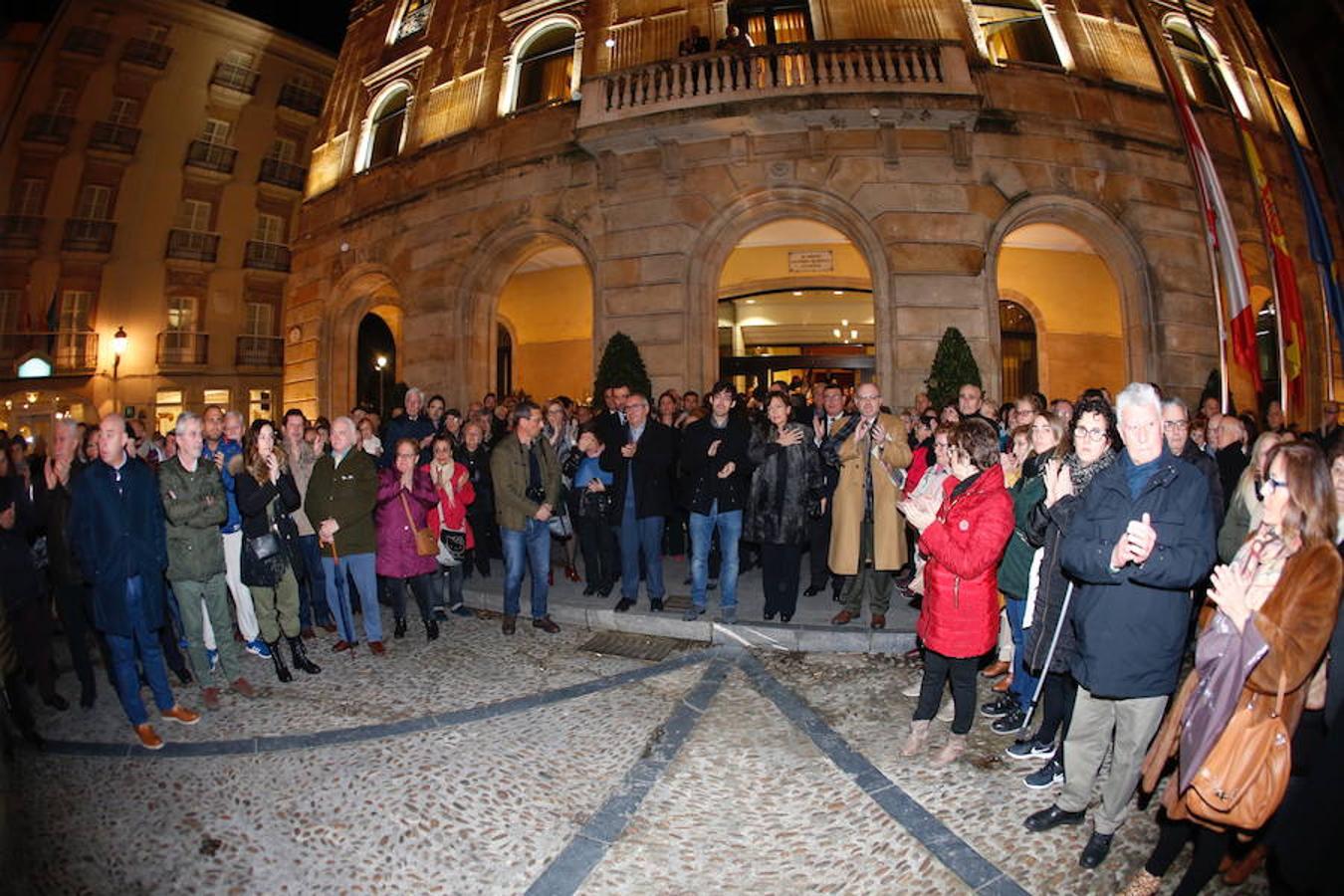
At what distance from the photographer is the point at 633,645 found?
6.17 m

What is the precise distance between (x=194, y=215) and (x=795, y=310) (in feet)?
84.5

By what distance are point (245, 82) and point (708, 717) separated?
115 ft

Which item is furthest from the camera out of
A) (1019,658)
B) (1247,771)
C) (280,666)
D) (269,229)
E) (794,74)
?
(269,229)

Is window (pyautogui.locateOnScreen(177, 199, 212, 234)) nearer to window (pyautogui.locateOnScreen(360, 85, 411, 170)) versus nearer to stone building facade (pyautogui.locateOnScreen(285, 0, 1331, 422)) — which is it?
window (pyautogui.locateOnScreen(360, 85, 411, 170))

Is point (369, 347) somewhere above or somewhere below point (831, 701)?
above

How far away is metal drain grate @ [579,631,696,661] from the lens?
5.90 metres

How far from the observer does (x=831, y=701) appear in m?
4.77

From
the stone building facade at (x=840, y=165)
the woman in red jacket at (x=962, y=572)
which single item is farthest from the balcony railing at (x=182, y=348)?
the woman in red jacket at (x=962, y=572)

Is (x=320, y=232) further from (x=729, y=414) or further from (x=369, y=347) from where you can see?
(x=729, y=414)

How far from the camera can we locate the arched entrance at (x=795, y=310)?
15.8 metres

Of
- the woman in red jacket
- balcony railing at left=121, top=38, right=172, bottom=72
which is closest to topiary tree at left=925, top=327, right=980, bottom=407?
the woman in red jacket

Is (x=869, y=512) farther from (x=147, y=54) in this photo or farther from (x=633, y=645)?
(x=147, y=54)

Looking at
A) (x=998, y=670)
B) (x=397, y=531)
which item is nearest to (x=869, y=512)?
(x=998, y=670)

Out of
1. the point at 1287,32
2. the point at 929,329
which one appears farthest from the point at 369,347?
the point at 1287,32
